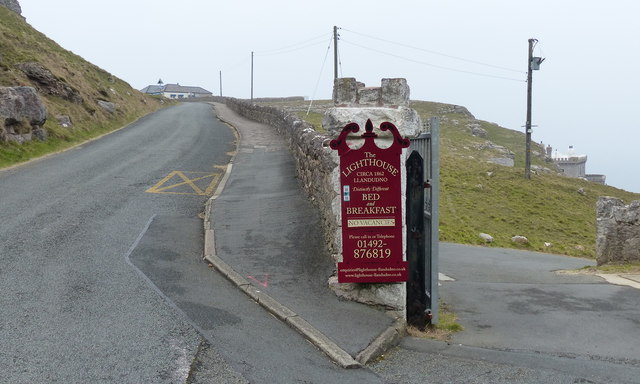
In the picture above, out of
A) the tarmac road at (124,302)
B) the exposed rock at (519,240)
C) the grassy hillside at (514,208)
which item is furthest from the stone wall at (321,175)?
the exposed rock at (519,240)

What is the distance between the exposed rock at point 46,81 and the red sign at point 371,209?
73.0 ft

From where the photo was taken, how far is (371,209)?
709 cm

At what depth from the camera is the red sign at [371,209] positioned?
23.1 ft

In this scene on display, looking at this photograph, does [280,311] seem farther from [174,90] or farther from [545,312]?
[174,90]

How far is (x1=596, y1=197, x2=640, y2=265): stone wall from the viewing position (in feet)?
39.5

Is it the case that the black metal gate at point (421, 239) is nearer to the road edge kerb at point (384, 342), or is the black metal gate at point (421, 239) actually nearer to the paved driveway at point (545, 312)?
the road edge kerb at point (384, 342)

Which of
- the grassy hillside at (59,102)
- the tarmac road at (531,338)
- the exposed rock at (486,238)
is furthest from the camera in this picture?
the grassy hillside at (59,102)

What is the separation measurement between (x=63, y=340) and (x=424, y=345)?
412 cm

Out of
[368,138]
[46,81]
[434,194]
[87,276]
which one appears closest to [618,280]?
[434,194]

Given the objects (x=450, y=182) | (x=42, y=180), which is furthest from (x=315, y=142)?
(x=450, y=182)

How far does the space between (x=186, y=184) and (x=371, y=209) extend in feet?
31.1

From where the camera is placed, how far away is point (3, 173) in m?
15.0

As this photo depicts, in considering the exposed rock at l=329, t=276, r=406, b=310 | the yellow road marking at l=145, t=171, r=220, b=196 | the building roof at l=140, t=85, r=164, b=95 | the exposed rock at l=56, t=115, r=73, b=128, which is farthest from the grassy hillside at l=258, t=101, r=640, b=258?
the building roof at l=140, t=85, r=164, b=95

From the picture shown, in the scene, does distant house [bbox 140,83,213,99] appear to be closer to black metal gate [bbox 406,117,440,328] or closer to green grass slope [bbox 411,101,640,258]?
green grass slope [bbox 411,101,640,258]
